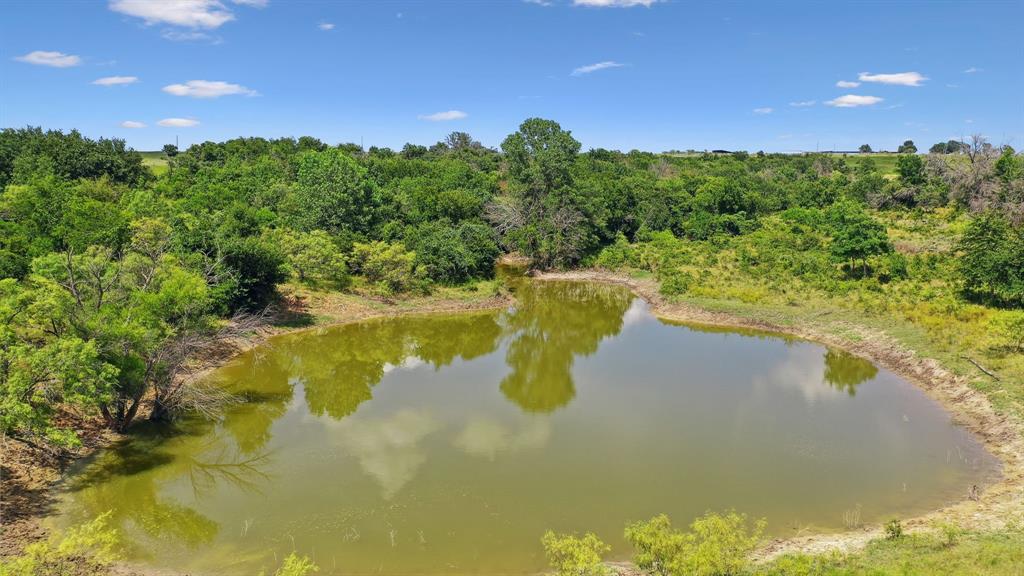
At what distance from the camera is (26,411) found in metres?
13.6

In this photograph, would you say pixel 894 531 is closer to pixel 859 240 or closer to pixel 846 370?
pixel 846 370

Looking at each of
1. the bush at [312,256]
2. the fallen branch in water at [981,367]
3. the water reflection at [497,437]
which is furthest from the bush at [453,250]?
the fallen branch in water at [981,367]

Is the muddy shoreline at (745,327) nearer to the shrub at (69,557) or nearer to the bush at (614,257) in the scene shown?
the shrub at (69,557)

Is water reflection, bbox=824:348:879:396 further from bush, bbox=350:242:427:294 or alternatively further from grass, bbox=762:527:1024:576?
bush, bbox=350:242:427:294

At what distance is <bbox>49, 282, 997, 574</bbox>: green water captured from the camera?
1470cm

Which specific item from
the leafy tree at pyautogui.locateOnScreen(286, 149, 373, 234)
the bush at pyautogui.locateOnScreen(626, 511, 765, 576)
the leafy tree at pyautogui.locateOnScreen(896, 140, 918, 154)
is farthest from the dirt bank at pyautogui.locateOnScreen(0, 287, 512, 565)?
the leafy tree at pyautogui.locateOnScreen(896, 140, 918, 154)

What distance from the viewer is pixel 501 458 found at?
722 inches

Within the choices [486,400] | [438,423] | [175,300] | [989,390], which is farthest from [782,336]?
[175,300]

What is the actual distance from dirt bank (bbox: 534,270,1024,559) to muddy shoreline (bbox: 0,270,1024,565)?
→ 24mm

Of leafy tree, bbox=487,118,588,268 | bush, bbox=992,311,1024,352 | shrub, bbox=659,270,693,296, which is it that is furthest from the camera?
leafy tree, bbox=487,118,588,268

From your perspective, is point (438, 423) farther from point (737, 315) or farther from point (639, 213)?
point (639, 213)

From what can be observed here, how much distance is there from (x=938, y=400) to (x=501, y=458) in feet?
59.4

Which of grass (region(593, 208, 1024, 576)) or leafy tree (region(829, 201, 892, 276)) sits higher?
leafy tree (region(829, 201, 892, 276))

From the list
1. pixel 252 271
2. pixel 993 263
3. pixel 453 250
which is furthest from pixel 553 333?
pixel 993 263
